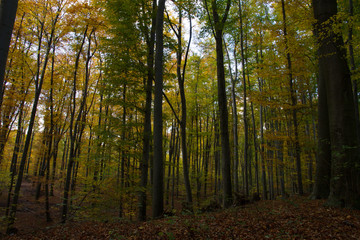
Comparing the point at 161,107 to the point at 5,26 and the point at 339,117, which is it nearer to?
the point at 5,26

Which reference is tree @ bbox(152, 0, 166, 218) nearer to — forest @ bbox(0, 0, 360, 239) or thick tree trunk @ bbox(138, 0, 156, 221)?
forest @ bbox(0, 0, 360, 239)

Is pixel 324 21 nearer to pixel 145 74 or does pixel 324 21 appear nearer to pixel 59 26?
pixel 145 74

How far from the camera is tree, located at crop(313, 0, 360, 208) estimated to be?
17.5 ft

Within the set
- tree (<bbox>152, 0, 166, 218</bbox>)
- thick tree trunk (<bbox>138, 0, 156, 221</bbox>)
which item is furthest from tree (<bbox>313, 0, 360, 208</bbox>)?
thick tree trunk (<bbox>138, 0, 156, 221</bbox>)

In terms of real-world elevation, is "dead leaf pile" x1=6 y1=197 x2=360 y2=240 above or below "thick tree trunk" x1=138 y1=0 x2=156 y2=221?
below

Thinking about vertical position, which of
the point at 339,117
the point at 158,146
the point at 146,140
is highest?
the point at 339,117

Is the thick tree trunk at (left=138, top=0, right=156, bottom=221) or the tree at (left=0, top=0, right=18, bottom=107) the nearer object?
the tree at (left=0, top=0, right=18, bottom=107)

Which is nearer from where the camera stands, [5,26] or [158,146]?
[5,26]

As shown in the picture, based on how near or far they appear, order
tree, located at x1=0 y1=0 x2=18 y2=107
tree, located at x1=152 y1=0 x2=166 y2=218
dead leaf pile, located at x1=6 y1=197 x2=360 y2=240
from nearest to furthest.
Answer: tree, located at x1=0 y1=0 x2=18 y2=107
dead leaf pile, located at x1=6 y1=197 x2=360 y2=240
tree, located at x1=152 y1=0 x2=166 y2=218

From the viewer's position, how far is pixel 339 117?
5.63m

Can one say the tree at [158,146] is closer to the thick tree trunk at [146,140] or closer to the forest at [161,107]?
the forest at [161,107]

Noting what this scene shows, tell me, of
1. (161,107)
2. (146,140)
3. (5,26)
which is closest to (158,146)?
(161,107)

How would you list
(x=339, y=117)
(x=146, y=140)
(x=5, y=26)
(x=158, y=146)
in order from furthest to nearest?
(x=146, y=140)
(x=158, y=146)
(x=339, y=117)
(x=5, y=26)

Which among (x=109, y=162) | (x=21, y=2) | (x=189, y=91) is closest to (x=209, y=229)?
(x=109, y=162)
